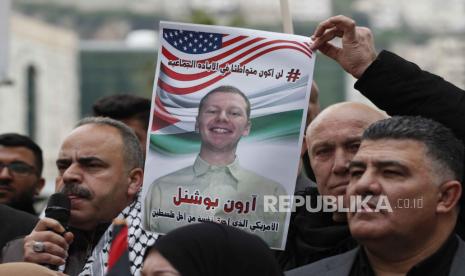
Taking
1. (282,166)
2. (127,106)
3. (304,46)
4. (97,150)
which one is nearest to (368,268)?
(282,166)

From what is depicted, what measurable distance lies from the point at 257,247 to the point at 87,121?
2.32m

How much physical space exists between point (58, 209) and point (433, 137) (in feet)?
4.80

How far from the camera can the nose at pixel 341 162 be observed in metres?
5.79

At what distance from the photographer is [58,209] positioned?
5.53 metres

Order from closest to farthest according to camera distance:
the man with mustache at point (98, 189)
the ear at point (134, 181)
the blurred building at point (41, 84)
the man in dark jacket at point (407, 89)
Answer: the man in dark jacket at point (407, 89) < the man with mustache at point (98, 189) < the ear at point (134, 181) < the blurred building at point (41, 84)

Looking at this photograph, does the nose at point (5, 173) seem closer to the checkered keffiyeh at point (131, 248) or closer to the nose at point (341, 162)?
the checkered keffiyeh at point (131, 248)

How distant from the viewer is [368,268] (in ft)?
16.9

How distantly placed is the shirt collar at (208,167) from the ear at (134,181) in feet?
2.91

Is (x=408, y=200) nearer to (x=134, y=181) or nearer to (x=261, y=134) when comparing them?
(x=261, y=134)

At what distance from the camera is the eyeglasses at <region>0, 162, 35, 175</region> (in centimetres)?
809

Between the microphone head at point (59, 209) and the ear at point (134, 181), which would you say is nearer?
the microphone head at point (59, 209)

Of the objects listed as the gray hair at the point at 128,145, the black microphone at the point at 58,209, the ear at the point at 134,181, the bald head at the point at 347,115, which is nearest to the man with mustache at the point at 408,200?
the bald head at the point at 347,115

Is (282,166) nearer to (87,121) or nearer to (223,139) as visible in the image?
(223,139)

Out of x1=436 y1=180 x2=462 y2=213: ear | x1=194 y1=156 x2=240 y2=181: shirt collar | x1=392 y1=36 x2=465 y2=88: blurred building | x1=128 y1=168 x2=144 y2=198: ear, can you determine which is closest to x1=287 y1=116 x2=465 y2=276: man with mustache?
x1=436 y1=180 x2=462 y2=213: ear
